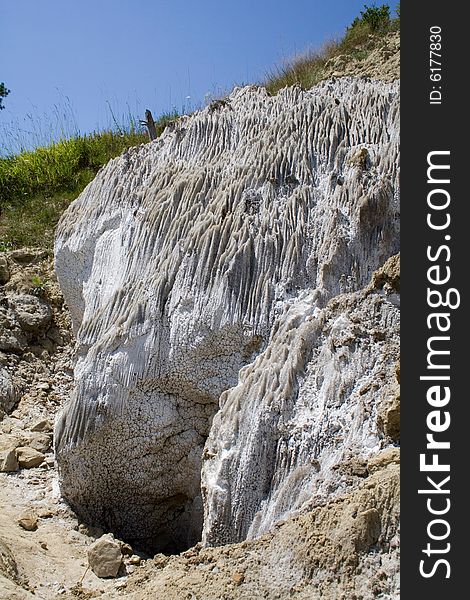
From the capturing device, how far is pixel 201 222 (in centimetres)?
583

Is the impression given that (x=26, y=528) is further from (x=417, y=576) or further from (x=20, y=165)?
(x=20, y=165)

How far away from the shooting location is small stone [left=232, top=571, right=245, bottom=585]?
353 centimetres

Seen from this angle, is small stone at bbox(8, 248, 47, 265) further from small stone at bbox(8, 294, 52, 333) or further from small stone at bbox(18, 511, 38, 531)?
small stone at bbox(18, 511, 38, 531)

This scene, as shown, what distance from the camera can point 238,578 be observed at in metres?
3.54

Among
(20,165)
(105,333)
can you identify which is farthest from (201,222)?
(20,165)

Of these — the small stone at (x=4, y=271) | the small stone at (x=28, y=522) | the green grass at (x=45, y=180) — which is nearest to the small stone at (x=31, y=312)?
the small stone at (x=4, y=271)

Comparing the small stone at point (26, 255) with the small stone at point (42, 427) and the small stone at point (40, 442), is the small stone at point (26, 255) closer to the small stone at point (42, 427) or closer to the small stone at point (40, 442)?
the small stone at point (42, 427)

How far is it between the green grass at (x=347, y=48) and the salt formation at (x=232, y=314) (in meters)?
6.28

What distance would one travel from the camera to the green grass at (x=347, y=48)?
12578 mm

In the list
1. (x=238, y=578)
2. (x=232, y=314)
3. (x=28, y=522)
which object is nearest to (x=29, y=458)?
(x=28, y=522)

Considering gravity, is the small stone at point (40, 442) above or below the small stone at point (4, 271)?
below

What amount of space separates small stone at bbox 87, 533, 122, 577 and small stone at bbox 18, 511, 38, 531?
665 mm

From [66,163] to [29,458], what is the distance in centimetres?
659

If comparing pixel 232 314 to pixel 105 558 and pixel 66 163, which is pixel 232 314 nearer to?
pixel 105 558
